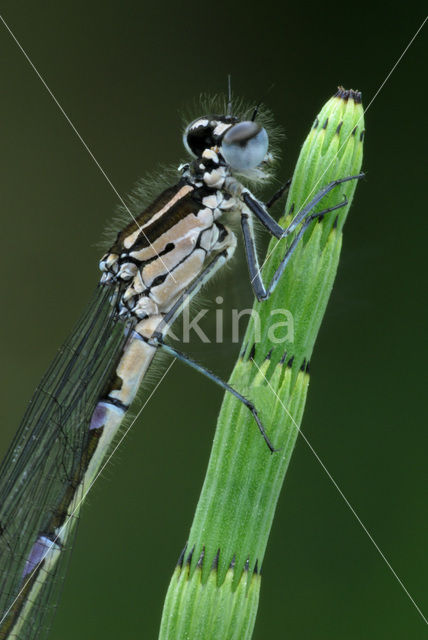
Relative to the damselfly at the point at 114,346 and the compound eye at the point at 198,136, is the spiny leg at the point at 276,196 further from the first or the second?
the compound eye at the point at 198,136

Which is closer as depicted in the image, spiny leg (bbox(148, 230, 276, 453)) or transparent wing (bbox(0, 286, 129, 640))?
spiny leg (bbox(148, 230, 276, 453))

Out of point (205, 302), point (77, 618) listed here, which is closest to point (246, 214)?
point (205, 302)

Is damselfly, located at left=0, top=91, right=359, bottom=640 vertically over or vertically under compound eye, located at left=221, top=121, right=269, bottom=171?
under

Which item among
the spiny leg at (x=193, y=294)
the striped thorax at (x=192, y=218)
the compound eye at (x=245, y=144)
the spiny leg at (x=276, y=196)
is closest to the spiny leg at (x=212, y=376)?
the spiny leg at (x=193, y=294)

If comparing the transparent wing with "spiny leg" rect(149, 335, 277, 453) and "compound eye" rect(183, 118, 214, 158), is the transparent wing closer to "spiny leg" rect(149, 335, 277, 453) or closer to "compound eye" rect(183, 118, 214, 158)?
"spiny leg" rect(149, 335, 277, 453)

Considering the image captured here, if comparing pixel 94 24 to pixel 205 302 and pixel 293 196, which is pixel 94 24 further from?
pixel 293 196

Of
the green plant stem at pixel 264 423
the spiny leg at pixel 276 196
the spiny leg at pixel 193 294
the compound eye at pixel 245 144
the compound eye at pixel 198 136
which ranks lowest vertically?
the green plant stem at pixel 264 423

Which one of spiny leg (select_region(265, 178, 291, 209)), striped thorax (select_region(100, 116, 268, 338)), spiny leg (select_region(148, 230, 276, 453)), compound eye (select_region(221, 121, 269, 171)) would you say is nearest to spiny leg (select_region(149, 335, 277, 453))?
spiny leg (select_region(148, 230, 276, 453))
